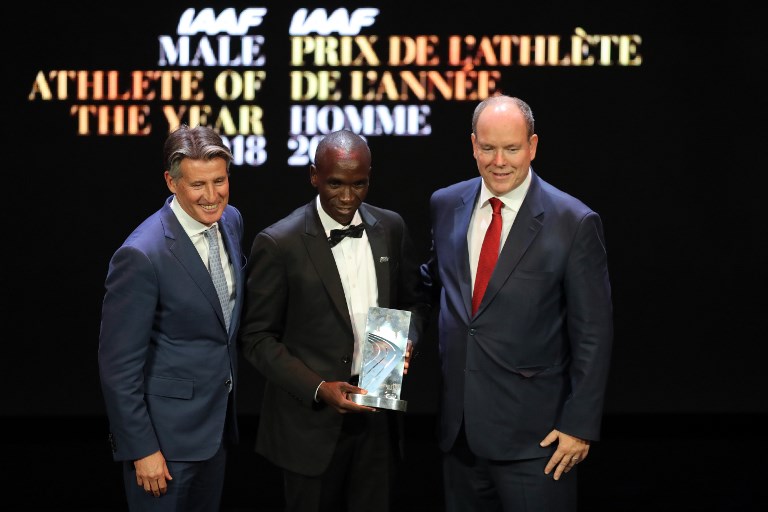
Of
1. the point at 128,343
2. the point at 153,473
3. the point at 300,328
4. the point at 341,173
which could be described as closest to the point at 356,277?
the point at 300,328

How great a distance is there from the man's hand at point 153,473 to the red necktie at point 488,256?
3.41 feet

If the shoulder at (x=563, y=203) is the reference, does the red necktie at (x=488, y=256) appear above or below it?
below

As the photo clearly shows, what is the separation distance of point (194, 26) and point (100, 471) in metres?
2.57

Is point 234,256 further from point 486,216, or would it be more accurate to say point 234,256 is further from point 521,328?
point 521,328

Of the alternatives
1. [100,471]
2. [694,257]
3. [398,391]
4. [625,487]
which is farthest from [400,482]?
[398,391]

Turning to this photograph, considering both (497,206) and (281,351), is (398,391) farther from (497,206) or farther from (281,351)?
(497,206)

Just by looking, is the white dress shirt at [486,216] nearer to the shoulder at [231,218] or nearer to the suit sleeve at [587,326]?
the suit sleeve at [587,326]

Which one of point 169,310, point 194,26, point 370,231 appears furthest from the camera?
point 194,26

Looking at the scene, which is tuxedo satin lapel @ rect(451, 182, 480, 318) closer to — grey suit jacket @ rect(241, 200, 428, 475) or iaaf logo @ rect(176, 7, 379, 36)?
grey suit jacket @ rect(241, 200, 428, 475)

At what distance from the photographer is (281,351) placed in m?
3.28

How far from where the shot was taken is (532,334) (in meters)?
3.24

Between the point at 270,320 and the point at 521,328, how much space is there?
2.53 feet

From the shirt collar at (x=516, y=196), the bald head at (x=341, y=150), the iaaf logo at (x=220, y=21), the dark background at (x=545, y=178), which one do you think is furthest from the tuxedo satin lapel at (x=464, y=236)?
the iaaf logo at (x=220, y=21)

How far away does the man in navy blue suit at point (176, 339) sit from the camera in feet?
10.1
